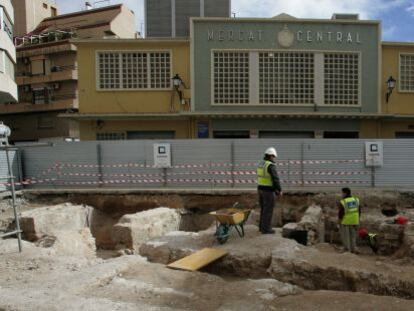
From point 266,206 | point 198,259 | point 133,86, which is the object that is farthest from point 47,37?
point 198,259

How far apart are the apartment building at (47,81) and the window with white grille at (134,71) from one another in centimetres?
2123

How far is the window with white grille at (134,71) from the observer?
20.7m

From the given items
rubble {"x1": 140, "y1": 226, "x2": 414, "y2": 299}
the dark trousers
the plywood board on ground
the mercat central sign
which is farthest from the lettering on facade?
the plywood board on ground

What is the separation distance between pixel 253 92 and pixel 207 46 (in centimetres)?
328

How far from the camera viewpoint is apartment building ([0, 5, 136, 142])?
4138 centimetres

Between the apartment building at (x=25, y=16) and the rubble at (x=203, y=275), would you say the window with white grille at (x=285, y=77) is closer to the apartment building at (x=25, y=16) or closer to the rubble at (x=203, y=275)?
the rubble at (x=203, y=275)

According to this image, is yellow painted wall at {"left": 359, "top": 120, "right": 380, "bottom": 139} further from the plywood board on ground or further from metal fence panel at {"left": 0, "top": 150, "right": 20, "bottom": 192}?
metal fence panel at {"left": 0, "top": 150, "right": 20, "bottom": 192}

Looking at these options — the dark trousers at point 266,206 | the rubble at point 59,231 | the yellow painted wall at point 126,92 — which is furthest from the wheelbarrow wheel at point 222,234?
the yellow painted wall at point 126,92

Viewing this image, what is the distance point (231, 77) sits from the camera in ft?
66.3

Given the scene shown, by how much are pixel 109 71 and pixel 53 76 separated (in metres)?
24.2

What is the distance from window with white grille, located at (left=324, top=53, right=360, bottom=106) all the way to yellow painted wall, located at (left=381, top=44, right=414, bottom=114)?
5.12 ft

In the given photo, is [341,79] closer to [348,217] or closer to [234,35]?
[234,35]

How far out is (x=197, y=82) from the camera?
66.7 ft

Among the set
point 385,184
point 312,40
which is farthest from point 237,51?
point 385,184
